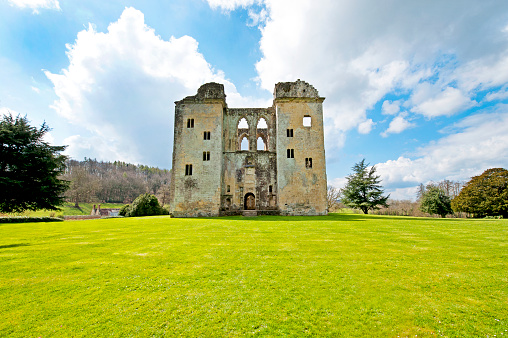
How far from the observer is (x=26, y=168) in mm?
24703

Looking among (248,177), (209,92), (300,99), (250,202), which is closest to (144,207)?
(250,202)

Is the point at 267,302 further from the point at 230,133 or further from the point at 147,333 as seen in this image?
the point at 230,133

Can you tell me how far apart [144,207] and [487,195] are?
144 ft

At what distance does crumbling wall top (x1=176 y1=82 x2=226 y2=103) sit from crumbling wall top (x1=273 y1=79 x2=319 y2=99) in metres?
6.62

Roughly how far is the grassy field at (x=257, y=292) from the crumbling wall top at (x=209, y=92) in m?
22.6

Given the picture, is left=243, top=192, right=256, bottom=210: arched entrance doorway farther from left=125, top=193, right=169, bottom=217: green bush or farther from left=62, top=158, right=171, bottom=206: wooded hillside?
Answer: left=62, top=158, right=171, bottom=206: wooded hillside

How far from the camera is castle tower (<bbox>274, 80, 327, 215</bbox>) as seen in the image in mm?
25953

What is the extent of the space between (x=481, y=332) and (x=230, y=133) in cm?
2834

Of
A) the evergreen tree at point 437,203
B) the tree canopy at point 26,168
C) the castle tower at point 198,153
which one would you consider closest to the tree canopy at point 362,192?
the evergreen tree at point 437,203

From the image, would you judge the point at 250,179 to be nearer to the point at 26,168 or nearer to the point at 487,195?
the point at 26,168

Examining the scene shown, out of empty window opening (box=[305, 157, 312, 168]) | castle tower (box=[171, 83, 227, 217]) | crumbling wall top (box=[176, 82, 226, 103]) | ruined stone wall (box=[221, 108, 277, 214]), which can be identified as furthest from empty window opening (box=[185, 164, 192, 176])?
empty window opening (box=[305, 157, 312, 168])

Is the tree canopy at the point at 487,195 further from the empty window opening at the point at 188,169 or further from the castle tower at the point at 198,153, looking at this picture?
the empty window opening at the point at 188,169

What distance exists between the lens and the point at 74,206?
199 ft

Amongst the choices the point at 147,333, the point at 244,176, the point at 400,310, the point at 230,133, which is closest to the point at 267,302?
the point at 147,333
